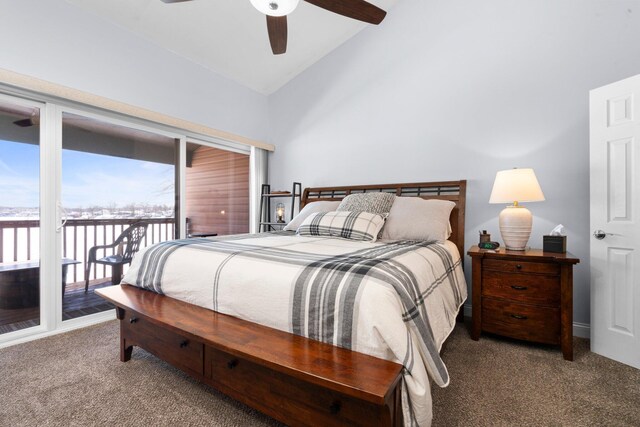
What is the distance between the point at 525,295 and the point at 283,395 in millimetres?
1904

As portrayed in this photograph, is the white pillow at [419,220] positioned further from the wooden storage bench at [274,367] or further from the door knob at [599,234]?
the wooden storage bench at [274,367]

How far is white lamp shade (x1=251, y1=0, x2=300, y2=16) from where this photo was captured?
1839 millimetres

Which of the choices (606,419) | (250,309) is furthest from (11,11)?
(606,419)

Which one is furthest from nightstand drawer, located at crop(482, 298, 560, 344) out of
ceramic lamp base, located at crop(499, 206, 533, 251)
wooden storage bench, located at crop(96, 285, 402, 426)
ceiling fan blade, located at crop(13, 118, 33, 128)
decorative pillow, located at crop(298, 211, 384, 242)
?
ceiling fan blade, located at crop(13, 118, 33, 128)

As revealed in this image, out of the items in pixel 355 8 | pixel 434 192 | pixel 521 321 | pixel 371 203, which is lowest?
pixel 521 321

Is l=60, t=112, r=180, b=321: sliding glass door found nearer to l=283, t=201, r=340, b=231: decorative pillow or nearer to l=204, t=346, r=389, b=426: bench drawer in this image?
l=283, t=201, r=340, b=231: decorative pillow

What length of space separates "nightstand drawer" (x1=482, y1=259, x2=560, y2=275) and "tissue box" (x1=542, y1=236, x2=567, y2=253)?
0.20m

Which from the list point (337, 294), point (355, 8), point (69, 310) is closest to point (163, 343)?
point (337, 294)

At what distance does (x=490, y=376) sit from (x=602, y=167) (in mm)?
1676

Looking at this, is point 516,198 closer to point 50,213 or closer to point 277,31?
point 277,31

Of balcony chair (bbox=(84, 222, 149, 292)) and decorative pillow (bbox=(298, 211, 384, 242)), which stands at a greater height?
decorative pillow (bbox=(298, 211, 384, 242))

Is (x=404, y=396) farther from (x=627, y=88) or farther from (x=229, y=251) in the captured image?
(x=627, y=88)

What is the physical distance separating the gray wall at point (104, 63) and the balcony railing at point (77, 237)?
4.01 feet

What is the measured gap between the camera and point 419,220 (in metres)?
2.60
